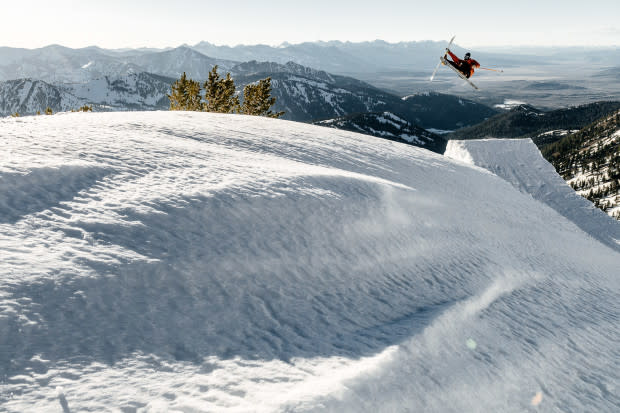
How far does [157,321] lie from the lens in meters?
4.33

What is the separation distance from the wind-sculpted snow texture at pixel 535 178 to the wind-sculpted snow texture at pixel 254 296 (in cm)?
1333

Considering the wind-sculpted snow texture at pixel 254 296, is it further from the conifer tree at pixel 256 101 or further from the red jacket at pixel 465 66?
the conifer tree at pixel 256 101

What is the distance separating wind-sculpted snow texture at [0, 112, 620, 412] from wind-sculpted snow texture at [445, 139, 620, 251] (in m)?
13.3

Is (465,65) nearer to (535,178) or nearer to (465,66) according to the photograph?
(465,66)

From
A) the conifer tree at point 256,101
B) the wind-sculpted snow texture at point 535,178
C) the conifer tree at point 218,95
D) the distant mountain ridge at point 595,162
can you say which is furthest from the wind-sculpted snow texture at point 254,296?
the distant mountain ridge at point 595,162

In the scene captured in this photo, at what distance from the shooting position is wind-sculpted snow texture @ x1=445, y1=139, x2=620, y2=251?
827 inches

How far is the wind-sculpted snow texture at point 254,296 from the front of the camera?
373cm

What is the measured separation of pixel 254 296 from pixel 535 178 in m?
27.6

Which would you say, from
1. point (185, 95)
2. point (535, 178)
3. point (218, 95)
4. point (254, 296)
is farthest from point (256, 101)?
point (254, 296)

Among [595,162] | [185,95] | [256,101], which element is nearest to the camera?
[185,95]

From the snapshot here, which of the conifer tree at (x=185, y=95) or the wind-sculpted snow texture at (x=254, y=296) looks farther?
the conifer tree at (x=185, y=95)

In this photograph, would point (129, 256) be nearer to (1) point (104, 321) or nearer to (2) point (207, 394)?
(1) point (104, 321)

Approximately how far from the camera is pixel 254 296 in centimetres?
526

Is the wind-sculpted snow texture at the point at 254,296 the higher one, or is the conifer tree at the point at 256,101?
the conifer tree at the point at 256,101
